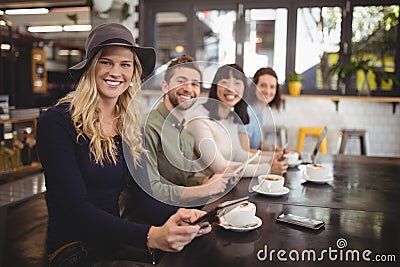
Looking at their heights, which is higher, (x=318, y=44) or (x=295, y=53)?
(x=318, y=44)

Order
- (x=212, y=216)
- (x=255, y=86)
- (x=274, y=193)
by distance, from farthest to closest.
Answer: (x=255, y=86)
(x=274, y=193)
(x=212, y=216)

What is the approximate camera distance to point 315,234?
1352 mm

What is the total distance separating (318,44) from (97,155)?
420 cm

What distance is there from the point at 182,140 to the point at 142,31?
11.9 ft

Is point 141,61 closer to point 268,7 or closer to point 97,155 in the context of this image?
point 97,155

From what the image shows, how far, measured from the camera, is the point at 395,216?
1568mm

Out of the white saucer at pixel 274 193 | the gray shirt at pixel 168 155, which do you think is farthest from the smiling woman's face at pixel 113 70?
the white saucer at pixel 274 193

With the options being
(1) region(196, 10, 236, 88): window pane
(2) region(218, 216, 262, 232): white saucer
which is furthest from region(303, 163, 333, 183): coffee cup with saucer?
(1) region(196, 10, 236, 88): window pane

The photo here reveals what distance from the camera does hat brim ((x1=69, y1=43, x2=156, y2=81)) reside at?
1.46 meters

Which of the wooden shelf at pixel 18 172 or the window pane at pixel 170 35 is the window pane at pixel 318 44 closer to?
the window pane at pixel 170 35

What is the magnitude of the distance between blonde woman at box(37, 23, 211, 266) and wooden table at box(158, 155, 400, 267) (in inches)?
4.3

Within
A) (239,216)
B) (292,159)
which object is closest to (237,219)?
(239,216)

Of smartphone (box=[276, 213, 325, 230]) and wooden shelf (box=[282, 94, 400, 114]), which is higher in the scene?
wooden shelf (box=[282, 94, 400, 114])

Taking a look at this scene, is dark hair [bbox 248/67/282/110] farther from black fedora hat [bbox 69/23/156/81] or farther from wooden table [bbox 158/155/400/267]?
black fedora hat [bbox 69/23/156/81]
